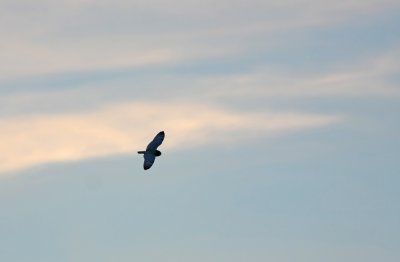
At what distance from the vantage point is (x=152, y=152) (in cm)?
18188

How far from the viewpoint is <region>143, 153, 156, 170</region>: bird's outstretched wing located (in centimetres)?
17695

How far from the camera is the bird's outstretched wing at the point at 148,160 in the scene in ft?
581

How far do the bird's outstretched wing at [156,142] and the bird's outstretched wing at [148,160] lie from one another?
1371 millimetres

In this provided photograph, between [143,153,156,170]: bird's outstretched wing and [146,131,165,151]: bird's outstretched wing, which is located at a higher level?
[146,131,165,151]: bird's outstretched wing

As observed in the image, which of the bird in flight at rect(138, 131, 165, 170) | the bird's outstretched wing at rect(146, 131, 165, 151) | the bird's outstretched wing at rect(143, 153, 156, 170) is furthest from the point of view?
the bird's outstretched wing at rect(146, 131, 165, 151)

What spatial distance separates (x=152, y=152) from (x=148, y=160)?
3.04 metres

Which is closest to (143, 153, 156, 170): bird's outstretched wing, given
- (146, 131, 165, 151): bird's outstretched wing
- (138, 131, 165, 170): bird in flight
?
(138, 131, 165, 170): bird in flight

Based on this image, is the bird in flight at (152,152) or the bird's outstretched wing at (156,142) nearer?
the bird in flight at (152,152)

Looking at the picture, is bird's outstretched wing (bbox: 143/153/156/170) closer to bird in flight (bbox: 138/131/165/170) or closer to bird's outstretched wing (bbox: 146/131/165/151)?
bird in flight (bbox: 138/131/165/170)

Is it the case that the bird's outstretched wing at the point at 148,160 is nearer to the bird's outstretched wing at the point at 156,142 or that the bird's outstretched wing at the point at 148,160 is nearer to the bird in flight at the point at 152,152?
the bird in flight at the point at 152,152

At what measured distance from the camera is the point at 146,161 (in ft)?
586

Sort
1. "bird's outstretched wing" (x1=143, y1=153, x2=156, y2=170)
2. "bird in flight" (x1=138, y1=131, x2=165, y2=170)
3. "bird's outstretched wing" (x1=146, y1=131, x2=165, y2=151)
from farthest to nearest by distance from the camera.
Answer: "bird's outstretched wing" (x1=146, y1=131, x2=165, y2=151) < "bird in flight" (x1=138, y1=131, x2=165, y2=170) < "bird's outstretched wing" (x1=143, y1=153, x2=156, y2=170)

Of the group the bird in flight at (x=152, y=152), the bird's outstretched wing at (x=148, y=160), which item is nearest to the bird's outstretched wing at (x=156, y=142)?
the bird in flight at (x=152, y=152)

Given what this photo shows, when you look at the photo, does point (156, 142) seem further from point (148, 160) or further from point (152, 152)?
point (148, 160)
